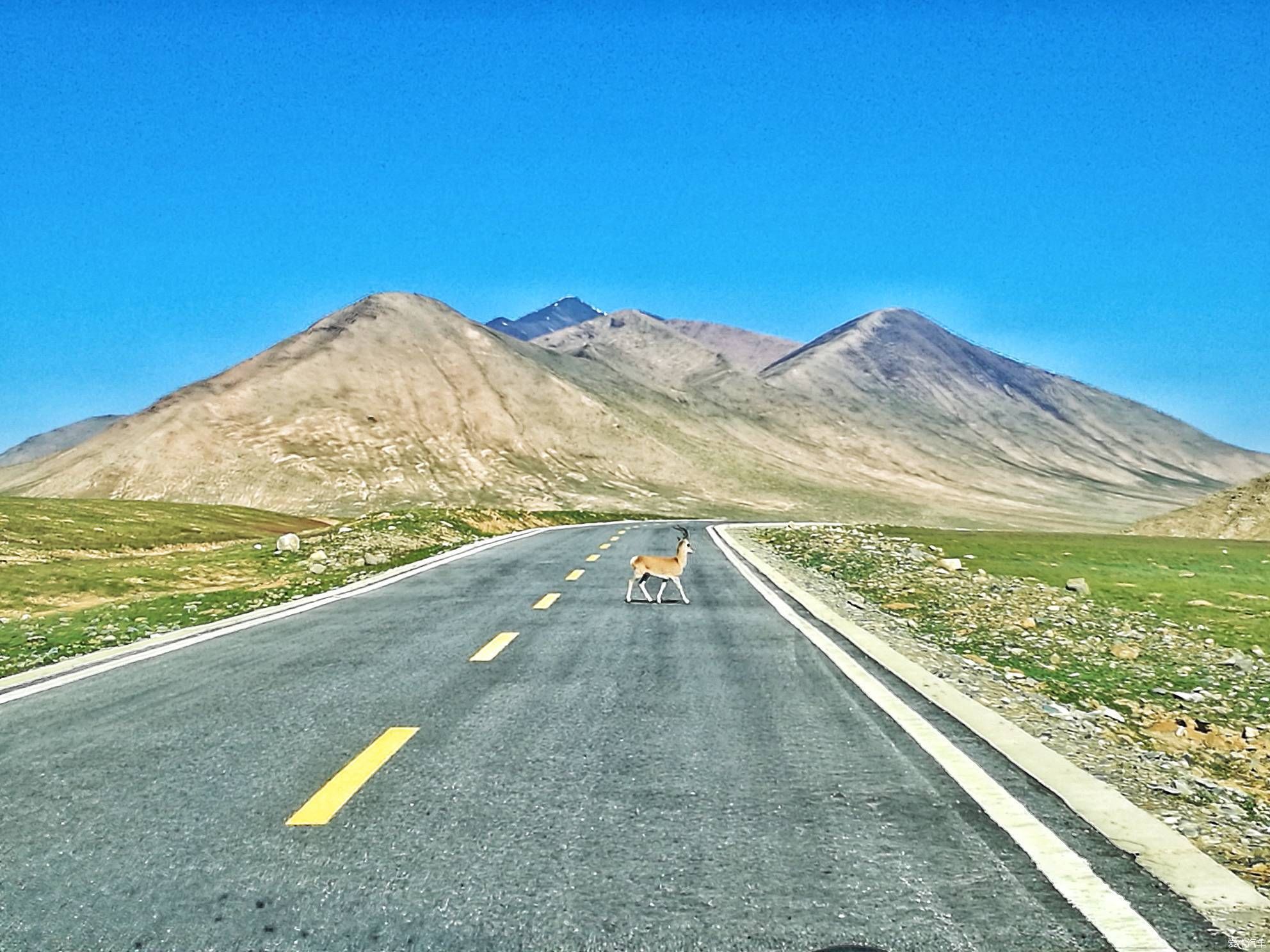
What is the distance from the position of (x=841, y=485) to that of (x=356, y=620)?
167538 millimetres

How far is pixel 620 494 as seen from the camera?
149500 millimetres

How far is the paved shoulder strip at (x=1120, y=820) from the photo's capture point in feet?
13.1

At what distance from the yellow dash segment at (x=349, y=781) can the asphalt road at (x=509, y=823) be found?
68 millimetres

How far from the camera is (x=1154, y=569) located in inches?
922

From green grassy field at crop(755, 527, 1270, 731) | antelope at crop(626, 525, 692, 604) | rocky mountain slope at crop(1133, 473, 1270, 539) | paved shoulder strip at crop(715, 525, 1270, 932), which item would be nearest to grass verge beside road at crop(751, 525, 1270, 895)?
green grassy field at crop(755, 527, 1270, 731)

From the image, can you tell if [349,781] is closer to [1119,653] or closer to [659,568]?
[659,568]

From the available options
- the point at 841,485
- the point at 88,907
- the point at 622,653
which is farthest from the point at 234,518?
the point at 841,485

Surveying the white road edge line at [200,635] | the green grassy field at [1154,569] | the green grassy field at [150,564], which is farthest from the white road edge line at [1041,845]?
the green grassy field at [150,564]

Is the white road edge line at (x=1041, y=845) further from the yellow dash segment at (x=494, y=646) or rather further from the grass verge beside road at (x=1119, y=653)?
the yellow dash segment at (x=494, y=646)

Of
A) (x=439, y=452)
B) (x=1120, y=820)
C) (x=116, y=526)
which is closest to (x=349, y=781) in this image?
(x=1120, y=820)

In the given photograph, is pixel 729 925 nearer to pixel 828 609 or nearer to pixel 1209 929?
pixel 1209 929

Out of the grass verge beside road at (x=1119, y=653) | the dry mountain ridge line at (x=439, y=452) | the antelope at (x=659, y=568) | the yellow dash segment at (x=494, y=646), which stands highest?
the dry mountain ridge line at (x=439, y=452)

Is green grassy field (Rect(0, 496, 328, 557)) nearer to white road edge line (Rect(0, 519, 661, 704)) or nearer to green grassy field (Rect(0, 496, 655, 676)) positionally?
green grassy field (Rect(0, 496, 655, 676))

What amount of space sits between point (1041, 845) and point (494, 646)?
700 cm
